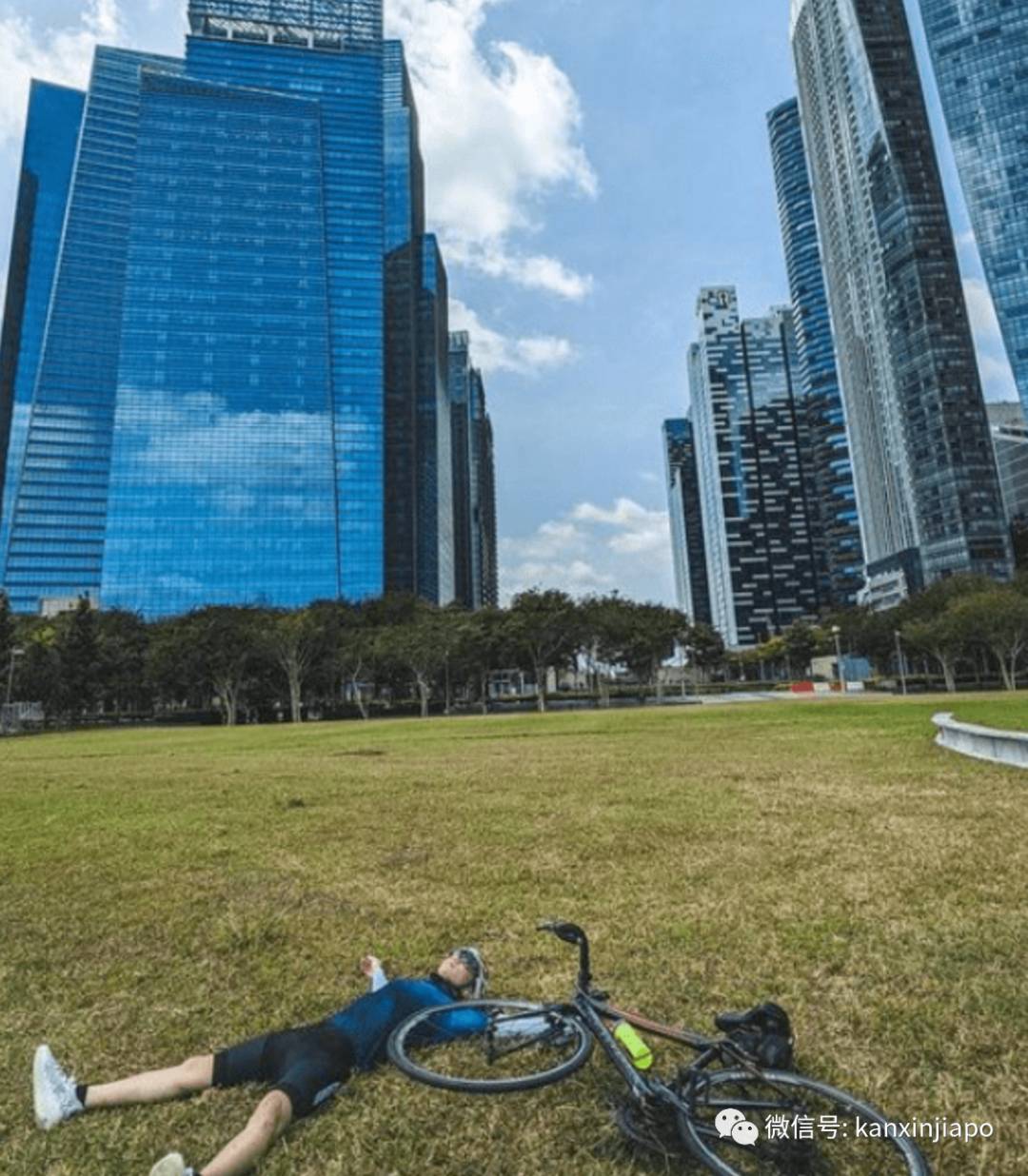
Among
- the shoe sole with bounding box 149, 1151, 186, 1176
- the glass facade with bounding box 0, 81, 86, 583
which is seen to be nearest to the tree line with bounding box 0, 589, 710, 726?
the shoe sole with bounding box 149, 1151, 186, 1176

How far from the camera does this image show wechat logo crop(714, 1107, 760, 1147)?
8.99 ft

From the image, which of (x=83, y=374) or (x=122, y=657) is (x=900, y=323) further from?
(x=83, y=374)

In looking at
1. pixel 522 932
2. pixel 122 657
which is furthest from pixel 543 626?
pixel 522 932

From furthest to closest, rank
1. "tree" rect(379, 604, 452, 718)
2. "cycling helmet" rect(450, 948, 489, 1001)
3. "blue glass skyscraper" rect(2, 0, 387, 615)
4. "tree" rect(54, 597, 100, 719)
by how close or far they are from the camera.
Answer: "blue glass skyscraper" rect(2, 0, 387, 615)
"tree" rect(379, 604, 452, 718)
"tree" rect(54, 597, 100, 719)
"cycling helmet" rect(450, 948, 489, 1001)

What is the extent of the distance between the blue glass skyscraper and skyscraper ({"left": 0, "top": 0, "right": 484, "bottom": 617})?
38 cm

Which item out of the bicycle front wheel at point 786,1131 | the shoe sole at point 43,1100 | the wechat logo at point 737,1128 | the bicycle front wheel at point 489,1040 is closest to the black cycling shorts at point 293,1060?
the bicycle front wheel at point 489,1040

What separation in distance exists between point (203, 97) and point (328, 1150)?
18016 centimetres

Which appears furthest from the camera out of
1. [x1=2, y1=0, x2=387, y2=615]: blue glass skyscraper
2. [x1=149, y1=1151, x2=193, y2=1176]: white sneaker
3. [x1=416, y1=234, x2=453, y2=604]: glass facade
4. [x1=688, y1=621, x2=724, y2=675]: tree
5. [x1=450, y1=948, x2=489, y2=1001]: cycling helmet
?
[x1=416, y1=234, x2=453, y2=604]: glass facade

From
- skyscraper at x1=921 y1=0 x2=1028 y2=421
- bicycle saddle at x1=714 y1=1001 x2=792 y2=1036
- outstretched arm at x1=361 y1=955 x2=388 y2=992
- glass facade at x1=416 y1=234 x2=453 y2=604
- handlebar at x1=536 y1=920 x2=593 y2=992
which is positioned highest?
skyscraper at x1=921 y1=0 x2=1028 y2=421

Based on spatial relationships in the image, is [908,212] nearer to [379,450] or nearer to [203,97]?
[379,450]

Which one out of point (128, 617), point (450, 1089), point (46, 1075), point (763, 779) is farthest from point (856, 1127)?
point (128, 617)

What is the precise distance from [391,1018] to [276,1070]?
667 millimetres

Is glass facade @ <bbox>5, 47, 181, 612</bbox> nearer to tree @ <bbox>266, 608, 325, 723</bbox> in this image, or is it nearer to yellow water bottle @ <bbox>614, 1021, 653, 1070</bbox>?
tree @ <bbox>266, 608, 325, 723</bbox>

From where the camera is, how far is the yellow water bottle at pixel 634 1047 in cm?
324
